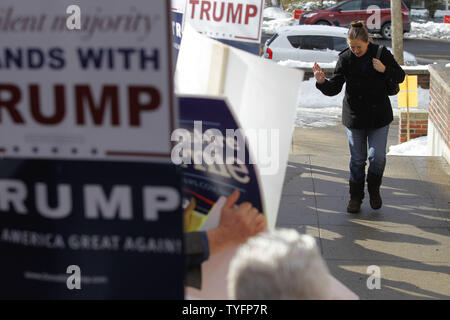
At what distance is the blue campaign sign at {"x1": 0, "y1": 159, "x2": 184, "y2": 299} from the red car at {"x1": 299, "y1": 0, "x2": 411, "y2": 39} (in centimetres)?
2348

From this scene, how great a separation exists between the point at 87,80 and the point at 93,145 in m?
0.21

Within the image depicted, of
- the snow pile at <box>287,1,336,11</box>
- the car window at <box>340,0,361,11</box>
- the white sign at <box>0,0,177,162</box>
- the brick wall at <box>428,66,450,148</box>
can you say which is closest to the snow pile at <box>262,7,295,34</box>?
the snow pile at <box>287,1,336,11</box>

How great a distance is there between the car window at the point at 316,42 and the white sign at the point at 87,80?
15236 millimetres

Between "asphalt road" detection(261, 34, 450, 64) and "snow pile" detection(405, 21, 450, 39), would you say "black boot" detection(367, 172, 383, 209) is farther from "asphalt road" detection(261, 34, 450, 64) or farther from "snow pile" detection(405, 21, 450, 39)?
"snow pile" detection(405, 21, 450, 39)

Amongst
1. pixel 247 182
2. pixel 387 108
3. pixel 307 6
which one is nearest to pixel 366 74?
pixel 387 108

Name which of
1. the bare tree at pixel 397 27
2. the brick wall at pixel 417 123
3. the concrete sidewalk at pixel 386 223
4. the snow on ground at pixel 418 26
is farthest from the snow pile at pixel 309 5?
the concrete sidewalk at pixel 386 223

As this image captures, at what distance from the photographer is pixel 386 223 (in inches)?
242

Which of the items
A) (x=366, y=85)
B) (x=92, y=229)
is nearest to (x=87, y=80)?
(x=92, y=229)

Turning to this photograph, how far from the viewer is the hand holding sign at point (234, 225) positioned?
2.79 m

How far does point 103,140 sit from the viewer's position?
2.17m

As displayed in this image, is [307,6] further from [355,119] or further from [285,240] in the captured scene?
[285,240]

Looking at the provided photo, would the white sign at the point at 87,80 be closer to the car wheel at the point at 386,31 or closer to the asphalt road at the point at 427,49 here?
the asphalt road at the point at 427,49

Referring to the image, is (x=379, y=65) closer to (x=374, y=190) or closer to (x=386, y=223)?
(x=374, y=190)
